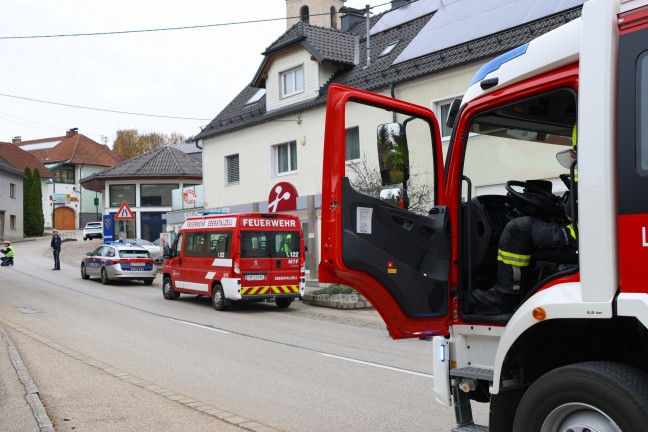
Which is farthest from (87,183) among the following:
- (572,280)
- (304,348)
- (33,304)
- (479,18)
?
(572,280)

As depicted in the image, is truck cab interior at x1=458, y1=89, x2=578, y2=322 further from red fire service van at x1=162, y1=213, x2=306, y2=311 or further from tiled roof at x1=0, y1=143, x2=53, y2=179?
tiled roof at x1=0, y1=143, x2=53, y2=179

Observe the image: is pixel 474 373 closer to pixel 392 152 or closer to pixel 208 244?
pixel 392 152

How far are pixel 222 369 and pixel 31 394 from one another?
255cm

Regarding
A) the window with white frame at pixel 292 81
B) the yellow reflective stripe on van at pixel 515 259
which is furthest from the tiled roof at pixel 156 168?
the yellow reflective stripe on van at pixel 515 259

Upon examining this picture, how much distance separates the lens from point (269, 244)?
1642 centimetres

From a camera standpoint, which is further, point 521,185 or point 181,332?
point 181,332

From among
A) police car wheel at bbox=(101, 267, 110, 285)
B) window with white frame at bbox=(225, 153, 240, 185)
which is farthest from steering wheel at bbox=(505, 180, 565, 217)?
window with white frame at bbox=(225, 153, 240, 185)

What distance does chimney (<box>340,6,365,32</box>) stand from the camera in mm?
29062

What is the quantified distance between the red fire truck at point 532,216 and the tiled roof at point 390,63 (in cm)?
1292

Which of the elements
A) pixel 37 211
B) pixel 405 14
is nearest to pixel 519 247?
pixel 405 14

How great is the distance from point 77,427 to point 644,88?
531 cm

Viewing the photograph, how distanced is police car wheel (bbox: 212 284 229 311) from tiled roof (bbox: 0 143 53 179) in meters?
59.3

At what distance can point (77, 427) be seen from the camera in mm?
5930

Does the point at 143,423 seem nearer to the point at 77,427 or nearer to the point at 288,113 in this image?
the point at 77,427
